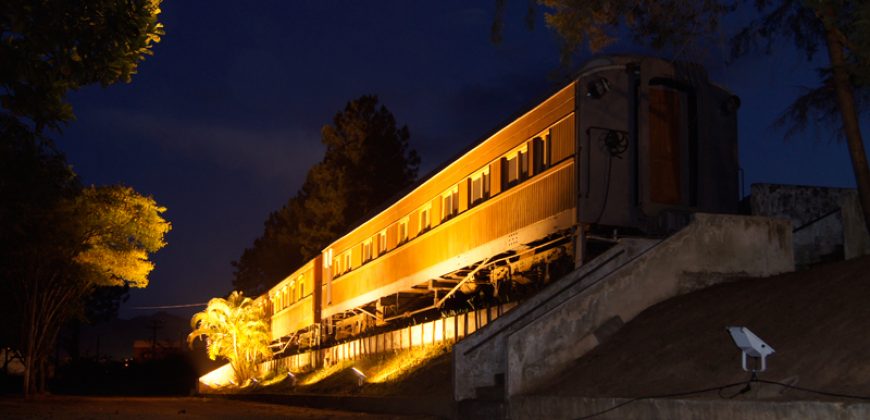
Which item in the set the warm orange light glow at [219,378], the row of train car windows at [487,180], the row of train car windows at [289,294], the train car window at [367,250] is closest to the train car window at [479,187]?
the row of train car windows at [487,180]

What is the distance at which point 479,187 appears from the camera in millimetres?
19266

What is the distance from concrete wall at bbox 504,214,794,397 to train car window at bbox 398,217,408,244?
1216cm

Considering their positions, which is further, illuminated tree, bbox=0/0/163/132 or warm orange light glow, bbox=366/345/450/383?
warm orange light glow, bbox=366/345/450/383

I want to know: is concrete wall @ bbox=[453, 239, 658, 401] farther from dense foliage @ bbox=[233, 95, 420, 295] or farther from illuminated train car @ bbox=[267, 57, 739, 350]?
dense foliage @ bbox=[233, 95, 420, 295]

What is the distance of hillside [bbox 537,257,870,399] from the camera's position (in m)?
7.48

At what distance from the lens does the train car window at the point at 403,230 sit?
944 inches

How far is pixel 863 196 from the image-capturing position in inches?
482

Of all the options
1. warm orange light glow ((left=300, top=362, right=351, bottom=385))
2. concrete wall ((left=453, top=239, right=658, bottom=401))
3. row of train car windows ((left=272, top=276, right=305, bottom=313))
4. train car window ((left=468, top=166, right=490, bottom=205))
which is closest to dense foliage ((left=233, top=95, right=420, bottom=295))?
row of train car windows ((left=272, top=276, right=305, bottom=313))

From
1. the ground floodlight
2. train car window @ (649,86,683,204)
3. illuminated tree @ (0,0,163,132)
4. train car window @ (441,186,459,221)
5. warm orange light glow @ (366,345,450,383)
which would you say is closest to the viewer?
the ground floodlight

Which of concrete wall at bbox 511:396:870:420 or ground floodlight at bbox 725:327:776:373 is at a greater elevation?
ground floodlight at bbox 725:327:776:373

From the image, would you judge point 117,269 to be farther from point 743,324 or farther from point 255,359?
point 743,324

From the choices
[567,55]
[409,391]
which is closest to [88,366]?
[409,391]

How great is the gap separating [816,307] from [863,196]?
393 centimetres

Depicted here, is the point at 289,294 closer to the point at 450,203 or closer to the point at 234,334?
the point at 234,334
